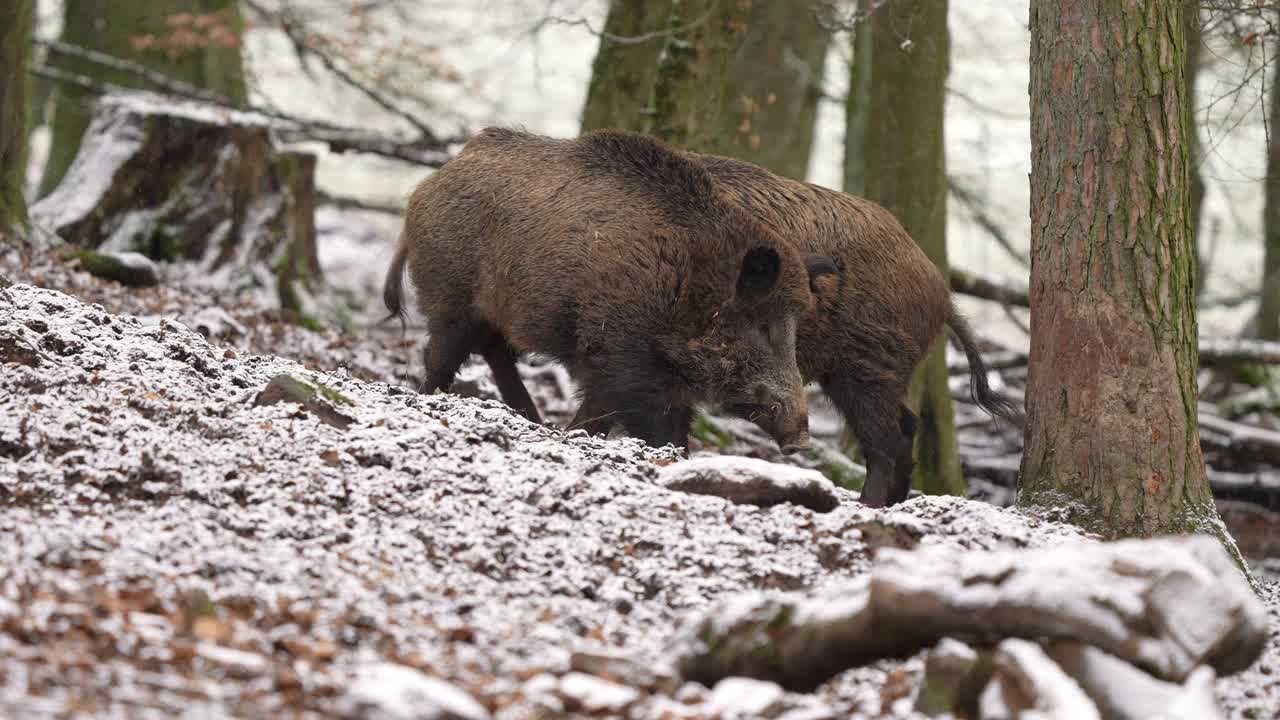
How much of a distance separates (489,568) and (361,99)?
13.9 m

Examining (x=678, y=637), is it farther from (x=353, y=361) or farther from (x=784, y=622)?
(x=353, y=361)

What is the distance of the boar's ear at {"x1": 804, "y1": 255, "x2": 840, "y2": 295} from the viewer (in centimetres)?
670

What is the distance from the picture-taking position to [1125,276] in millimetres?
→ 5199

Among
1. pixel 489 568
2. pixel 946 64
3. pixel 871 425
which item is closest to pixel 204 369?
pixel 489 568

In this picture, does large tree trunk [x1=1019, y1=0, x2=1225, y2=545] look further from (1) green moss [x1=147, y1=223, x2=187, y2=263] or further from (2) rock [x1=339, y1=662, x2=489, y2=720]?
(1) green moss [x1=147, y1=223, x2=187, y2=263]

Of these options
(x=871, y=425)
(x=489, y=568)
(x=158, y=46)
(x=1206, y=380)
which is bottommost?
(x=489, y=568)

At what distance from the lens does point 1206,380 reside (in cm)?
1222

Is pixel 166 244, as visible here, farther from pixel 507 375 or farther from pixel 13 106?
pixel 507 375

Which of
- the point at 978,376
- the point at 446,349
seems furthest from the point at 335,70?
the point at 978,376

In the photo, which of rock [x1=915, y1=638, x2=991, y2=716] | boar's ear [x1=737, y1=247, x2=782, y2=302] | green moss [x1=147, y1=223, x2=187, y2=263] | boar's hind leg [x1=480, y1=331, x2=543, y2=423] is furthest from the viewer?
green moss [x1=147, y1=223, x2=187, y2=263]

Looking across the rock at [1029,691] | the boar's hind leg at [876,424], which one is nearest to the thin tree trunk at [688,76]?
the boar's hind leg at [876,424]

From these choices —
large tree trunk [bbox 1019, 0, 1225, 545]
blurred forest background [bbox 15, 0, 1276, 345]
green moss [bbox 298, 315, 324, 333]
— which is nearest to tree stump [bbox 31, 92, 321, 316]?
green moss [bbox 298, 315, 324, 333]

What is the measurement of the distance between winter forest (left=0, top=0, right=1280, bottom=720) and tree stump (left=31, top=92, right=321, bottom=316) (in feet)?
0.09

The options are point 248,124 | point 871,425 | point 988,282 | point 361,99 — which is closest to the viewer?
point 871,425
